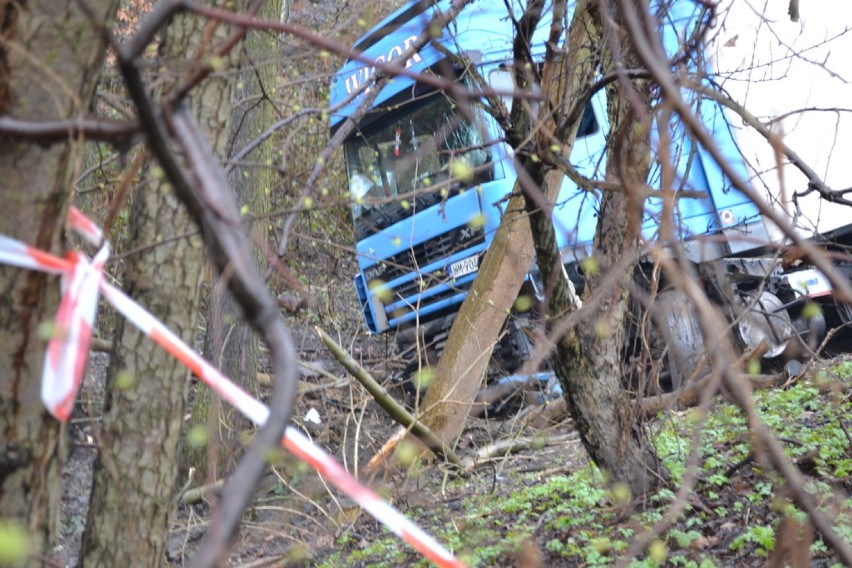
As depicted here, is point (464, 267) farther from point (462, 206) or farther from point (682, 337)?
point (682, 337)

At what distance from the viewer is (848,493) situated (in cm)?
450

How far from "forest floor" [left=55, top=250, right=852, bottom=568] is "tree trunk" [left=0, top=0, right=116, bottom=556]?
174 centimetres

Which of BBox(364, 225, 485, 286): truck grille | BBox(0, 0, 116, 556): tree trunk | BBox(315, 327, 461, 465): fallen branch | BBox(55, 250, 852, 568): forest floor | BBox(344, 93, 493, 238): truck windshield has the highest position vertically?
BBox(344, 93, 493, 238): truck windshield

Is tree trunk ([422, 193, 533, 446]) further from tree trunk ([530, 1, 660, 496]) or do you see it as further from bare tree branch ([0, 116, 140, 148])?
bare tree branch ([0, 116, 140, 148])

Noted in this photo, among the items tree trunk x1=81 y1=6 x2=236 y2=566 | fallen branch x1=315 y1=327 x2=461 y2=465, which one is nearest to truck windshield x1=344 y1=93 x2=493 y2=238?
fallen branch x1=315 y1=327 x2=461 y2=465

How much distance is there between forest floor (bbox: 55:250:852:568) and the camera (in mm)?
4301

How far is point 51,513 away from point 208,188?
1000 millimetres

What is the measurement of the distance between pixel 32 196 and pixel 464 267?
706 centimetres

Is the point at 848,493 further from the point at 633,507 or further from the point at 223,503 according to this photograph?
the point at 223,503

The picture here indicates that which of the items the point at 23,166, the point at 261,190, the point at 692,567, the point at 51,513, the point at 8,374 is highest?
the point at 261,190

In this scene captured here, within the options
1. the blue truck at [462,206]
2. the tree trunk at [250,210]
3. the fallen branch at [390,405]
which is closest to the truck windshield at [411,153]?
the blue truck at [462,206]

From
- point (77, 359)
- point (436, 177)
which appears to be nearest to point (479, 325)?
point (436, 177)

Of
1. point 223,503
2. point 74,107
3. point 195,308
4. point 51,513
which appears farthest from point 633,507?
point 223,503

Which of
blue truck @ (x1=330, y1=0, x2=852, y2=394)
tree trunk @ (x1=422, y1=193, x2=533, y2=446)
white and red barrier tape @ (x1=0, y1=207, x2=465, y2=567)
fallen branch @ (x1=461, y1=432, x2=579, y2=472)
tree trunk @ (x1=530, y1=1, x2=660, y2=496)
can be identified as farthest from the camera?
blue truck @ (x1=330, y1=0, x2=852, y2=394)
